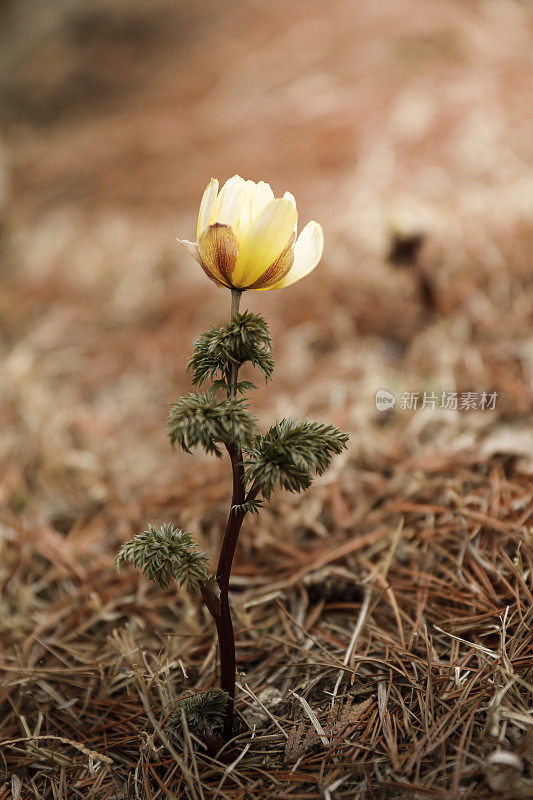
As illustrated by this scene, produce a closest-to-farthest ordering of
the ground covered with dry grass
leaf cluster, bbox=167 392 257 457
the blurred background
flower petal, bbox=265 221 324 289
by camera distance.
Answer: leaf cluster, bbox=167 392 257 457 < flower petal, bbox=265 221 324 289 < the ground covered with dry grass < the blurred background

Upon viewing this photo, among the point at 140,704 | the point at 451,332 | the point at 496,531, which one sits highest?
the point at 451,332

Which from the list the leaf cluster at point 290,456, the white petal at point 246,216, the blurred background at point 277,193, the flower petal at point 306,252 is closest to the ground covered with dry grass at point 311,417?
the blurred background at point 277,193

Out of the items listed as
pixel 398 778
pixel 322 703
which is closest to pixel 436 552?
pixel 322 703

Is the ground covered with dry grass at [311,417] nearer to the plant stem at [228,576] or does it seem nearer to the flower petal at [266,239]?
the plant stem at [228,576]

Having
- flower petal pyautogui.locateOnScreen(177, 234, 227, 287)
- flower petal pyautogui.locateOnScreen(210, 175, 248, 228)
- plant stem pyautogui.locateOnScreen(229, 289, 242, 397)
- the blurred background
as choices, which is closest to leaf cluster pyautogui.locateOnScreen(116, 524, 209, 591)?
plant stem pyautogui.locateOnScreen(229, 289, 242, 397)

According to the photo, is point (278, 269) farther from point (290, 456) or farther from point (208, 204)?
point (290, 456)

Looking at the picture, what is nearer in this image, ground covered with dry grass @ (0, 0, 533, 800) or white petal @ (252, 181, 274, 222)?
white petal @ (252, 181, 274, 222)

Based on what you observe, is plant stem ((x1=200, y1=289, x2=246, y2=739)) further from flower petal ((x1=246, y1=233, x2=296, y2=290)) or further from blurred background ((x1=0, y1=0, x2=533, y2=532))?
blurred background ((x1=0, y1=0, x2=533, y2=532))

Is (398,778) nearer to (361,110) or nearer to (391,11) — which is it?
(361,110)
